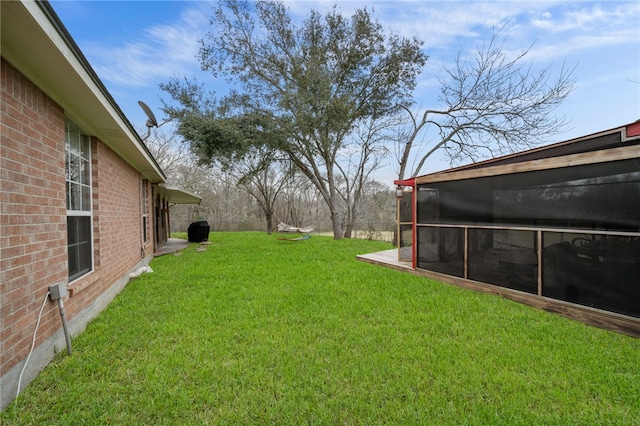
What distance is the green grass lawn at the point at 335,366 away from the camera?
1.88 metres

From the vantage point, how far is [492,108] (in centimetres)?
1116

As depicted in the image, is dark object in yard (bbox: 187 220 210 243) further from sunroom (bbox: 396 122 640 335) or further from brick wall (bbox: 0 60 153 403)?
sunroom (bbox: 396 122 640 335)

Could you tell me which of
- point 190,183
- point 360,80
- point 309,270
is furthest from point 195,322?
point 190,183

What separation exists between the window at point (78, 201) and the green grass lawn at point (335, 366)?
0.77 meters

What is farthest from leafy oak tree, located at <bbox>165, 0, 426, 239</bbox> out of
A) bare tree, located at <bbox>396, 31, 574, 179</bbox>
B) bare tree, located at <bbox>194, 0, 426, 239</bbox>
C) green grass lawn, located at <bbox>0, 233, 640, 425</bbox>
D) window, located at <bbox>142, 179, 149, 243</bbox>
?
green grass lawn, located at <bbox>0, 233, 640, 425</bbox>

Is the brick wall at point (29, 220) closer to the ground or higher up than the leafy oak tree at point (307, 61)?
closer to the ground

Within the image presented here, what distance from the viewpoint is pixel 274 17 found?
12.4m

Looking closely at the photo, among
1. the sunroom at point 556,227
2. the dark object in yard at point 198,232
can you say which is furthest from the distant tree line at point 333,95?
the sunroom at point 556,227

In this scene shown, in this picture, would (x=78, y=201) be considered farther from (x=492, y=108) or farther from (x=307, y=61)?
(x=492, y=108)

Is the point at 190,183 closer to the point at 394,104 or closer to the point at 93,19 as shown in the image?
the point at 394,104

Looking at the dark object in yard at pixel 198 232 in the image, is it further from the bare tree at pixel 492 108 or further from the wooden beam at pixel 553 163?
the wooden beam at pixel 553 163

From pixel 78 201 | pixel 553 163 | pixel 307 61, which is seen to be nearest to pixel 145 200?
pixel 78 201

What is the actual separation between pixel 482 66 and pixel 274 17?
354 inches

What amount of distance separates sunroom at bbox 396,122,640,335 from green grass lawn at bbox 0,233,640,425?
0.39 meters
